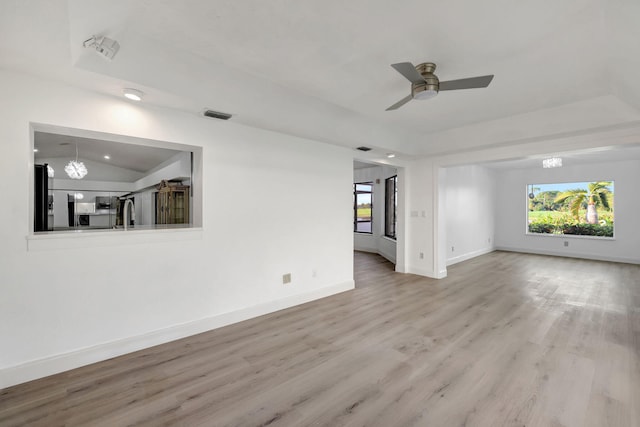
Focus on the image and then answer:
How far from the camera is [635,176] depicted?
22.3ft

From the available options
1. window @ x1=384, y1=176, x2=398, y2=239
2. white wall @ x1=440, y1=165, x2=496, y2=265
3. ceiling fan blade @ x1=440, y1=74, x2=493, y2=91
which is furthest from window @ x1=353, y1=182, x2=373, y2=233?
ceiling fan blade @ x1=440, y1=74, x2=493, y2=91

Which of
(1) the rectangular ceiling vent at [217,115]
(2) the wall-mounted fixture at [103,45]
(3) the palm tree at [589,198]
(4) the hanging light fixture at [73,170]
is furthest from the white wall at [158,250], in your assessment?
(3) the palm tree at [589,198]

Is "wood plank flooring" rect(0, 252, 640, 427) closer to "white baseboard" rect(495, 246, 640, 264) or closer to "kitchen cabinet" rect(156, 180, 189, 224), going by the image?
"kitchen cabinet" rect(156, 180, 189, 224)

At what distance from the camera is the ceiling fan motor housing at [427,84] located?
2568mm

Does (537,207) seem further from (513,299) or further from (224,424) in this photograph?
(224,424)

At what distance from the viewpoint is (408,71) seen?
2312 millimetres

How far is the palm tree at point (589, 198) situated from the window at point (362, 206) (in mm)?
5440

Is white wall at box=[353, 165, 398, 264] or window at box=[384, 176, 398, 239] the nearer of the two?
window at box=[384, 176, 398, 239]

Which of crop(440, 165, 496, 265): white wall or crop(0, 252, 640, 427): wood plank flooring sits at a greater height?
crop(440, 165, 496, 265): white wall

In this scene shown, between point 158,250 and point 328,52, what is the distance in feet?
8.32

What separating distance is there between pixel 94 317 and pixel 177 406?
126 centimetres

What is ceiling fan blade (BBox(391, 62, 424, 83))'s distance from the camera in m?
2.18

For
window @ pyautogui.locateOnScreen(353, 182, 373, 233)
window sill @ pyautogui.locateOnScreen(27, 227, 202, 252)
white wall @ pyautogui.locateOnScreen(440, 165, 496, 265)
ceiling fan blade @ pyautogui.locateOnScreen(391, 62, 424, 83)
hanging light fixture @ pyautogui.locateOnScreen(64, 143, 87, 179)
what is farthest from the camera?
window @ pyautogui.locateOnScreen(353, 182, 373, 233)

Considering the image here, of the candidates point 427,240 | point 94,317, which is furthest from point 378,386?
point 427,240
